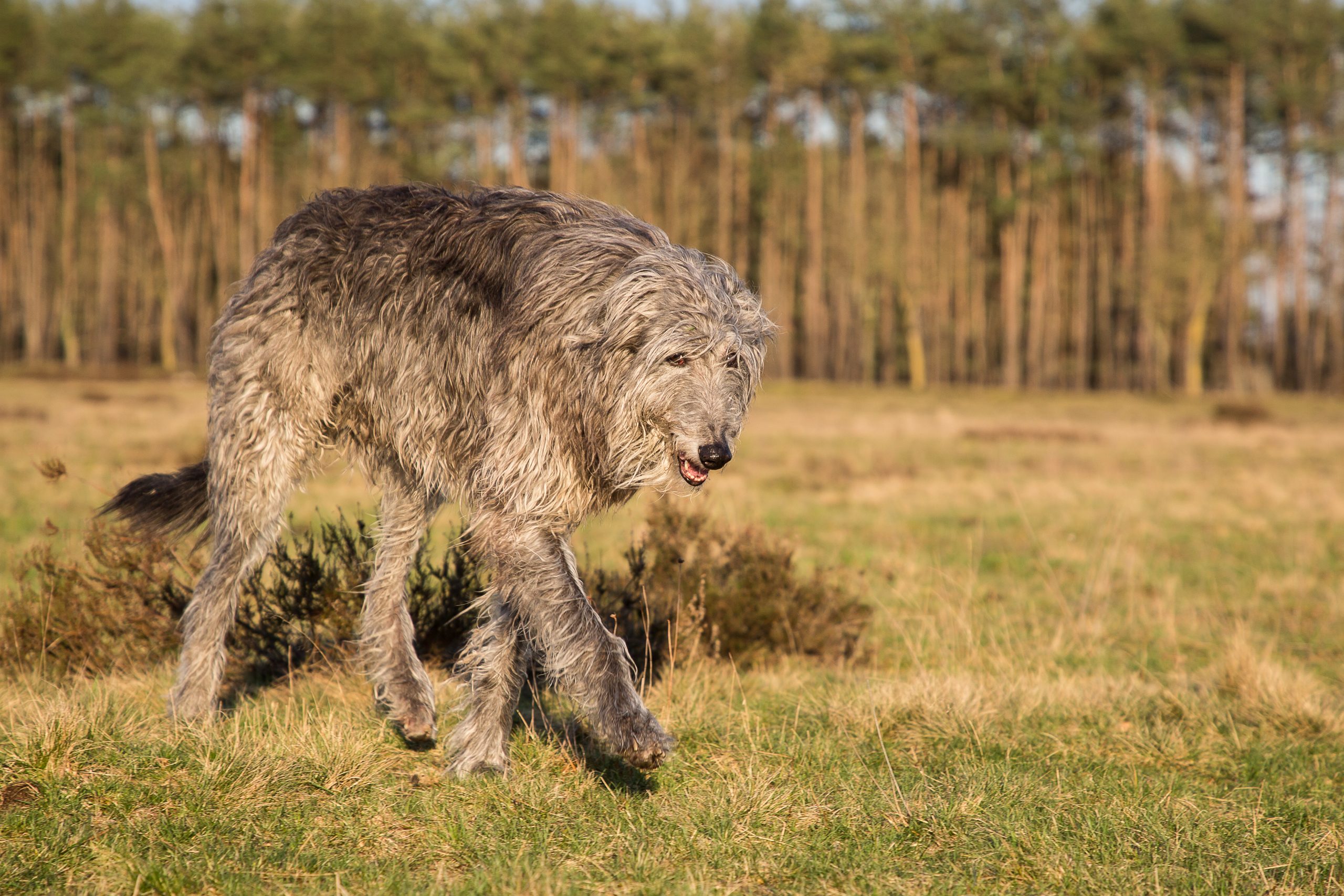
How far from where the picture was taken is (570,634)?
12.4ft

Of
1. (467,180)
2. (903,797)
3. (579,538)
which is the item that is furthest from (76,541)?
(903,797)

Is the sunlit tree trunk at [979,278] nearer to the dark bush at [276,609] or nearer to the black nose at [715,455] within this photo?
the dark bush at [276,609]

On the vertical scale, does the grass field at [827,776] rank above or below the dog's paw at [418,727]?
below

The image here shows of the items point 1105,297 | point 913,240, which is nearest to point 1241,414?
point 913,240

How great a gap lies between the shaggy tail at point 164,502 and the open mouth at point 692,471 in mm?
2796

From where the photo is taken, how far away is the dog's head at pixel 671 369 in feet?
12.3

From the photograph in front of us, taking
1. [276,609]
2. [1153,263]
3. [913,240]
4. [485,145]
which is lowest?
[276,609]

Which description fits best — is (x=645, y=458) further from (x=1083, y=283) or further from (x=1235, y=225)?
(x=1083, y=283)

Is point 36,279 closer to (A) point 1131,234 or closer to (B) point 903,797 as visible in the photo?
(A) point 1131,234

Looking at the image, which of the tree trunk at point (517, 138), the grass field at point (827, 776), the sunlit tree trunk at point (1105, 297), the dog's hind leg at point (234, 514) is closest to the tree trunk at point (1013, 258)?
the sunlit tree trunk at point (1105, 297)

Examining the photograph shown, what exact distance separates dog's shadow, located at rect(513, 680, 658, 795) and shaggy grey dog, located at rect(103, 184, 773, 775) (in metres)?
0.37

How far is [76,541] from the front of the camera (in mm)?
9633

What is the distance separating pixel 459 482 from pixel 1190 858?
3.02 metres

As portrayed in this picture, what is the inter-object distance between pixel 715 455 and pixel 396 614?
83.0 inches
